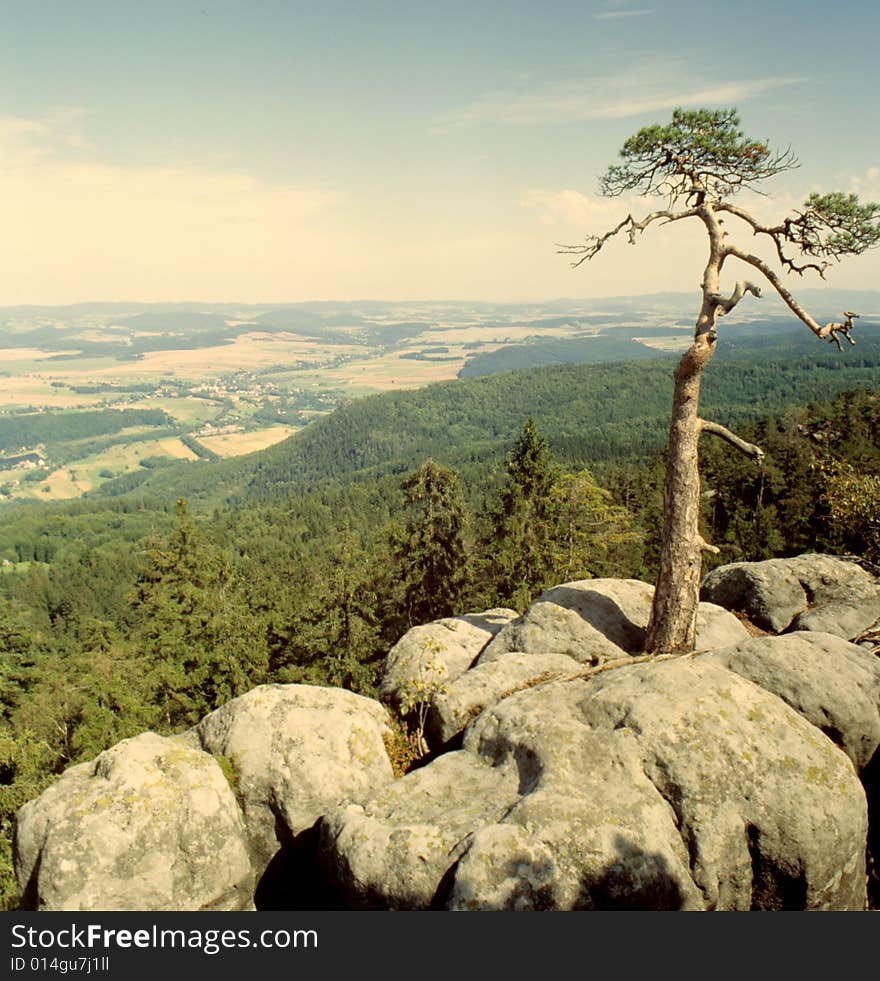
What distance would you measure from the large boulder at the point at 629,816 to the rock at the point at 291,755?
5.05ft

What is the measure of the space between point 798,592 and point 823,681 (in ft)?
26.5

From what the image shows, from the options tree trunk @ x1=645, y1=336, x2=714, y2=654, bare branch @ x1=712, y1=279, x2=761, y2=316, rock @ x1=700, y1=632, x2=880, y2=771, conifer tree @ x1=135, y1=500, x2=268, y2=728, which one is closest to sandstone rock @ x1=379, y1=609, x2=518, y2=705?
tree trunk @ x1=645, y1=336, x2=714, y2=654

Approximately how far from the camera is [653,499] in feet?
187

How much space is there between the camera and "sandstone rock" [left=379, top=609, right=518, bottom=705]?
1568 centimetres

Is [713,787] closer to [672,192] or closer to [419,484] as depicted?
[672,192]

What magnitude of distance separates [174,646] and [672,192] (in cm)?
3110

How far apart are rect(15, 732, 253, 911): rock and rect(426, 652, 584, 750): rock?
185 inches

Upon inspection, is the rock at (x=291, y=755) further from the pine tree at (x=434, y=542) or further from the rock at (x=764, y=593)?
the pine tree at (x=434, y=542)

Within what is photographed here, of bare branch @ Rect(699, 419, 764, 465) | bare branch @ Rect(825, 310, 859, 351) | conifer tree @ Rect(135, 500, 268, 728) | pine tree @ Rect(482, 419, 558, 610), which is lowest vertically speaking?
conifer tree @ Rect(135, 500, 268, 728)

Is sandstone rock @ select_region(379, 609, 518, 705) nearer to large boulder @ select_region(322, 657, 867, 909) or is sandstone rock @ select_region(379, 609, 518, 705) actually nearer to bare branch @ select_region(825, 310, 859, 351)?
large boulder @ select_region(322, 657, 867, 909)

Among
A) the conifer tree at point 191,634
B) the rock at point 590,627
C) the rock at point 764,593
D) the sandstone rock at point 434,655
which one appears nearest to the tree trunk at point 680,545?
the rock at point 590,627

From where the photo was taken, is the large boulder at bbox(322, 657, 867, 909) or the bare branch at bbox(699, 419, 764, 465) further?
the bare branch at bbox(699, 419, 764, 465)
